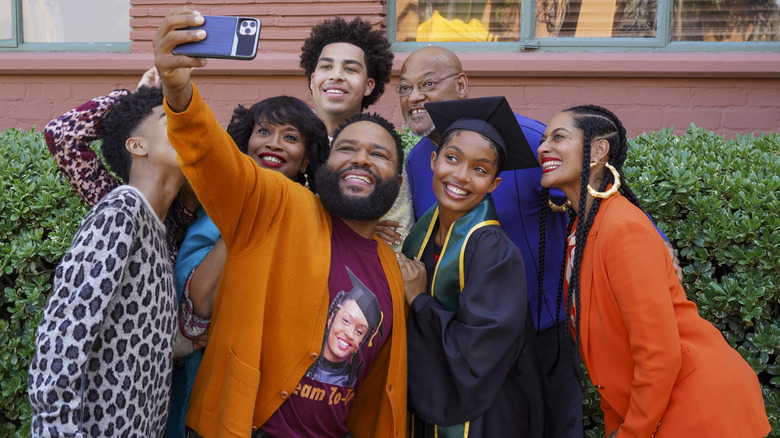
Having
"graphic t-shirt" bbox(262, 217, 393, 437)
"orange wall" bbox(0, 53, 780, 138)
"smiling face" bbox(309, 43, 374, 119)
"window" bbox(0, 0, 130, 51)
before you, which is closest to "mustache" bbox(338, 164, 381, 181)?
"graphic t-shirt" bbox(262, 217, 393, 437)

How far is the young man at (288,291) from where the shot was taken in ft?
8.25

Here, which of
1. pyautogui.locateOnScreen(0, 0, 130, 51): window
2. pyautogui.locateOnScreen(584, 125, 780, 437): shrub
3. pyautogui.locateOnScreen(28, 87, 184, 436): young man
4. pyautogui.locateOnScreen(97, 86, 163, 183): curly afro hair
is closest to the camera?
pyautogui.locateOnScreen(28, 87, 184, 436): young man

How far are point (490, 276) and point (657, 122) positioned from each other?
13.8 ft

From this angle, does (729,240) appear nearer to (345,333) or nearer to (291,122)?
(345,333)

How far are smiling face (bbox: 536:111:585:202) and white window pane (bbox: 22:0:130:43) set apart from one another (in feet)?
17.7

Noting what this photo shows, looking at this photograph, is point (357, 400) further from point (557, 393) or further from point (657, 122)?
point (657, 122)

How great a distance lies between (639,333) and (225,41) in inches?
70.6

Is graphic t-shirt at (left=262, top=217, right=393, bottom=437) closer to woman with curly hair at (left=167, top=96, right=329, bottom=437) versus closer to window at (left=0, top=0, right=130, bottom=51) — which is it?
woman with curly hair at (left=167, top=96, right=329, bottom=437)

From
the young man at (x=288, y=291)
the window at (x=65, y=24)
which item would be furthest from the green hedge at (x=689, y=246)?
the window at (x=65, y=24)

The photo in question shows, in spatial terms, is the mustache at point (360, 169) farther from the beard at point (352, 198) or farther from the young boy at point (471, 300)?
the young boy at point (471, 300)

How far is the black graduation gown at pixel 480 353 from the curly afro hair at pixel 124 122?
4.30 feet

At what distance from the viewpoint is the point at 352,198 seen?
9.63 ft

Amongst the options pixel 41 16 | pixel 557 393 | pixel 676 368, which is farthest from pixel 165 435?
pixel 41 16

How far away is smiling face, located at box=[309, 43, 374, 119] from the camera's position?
4.28 meters
